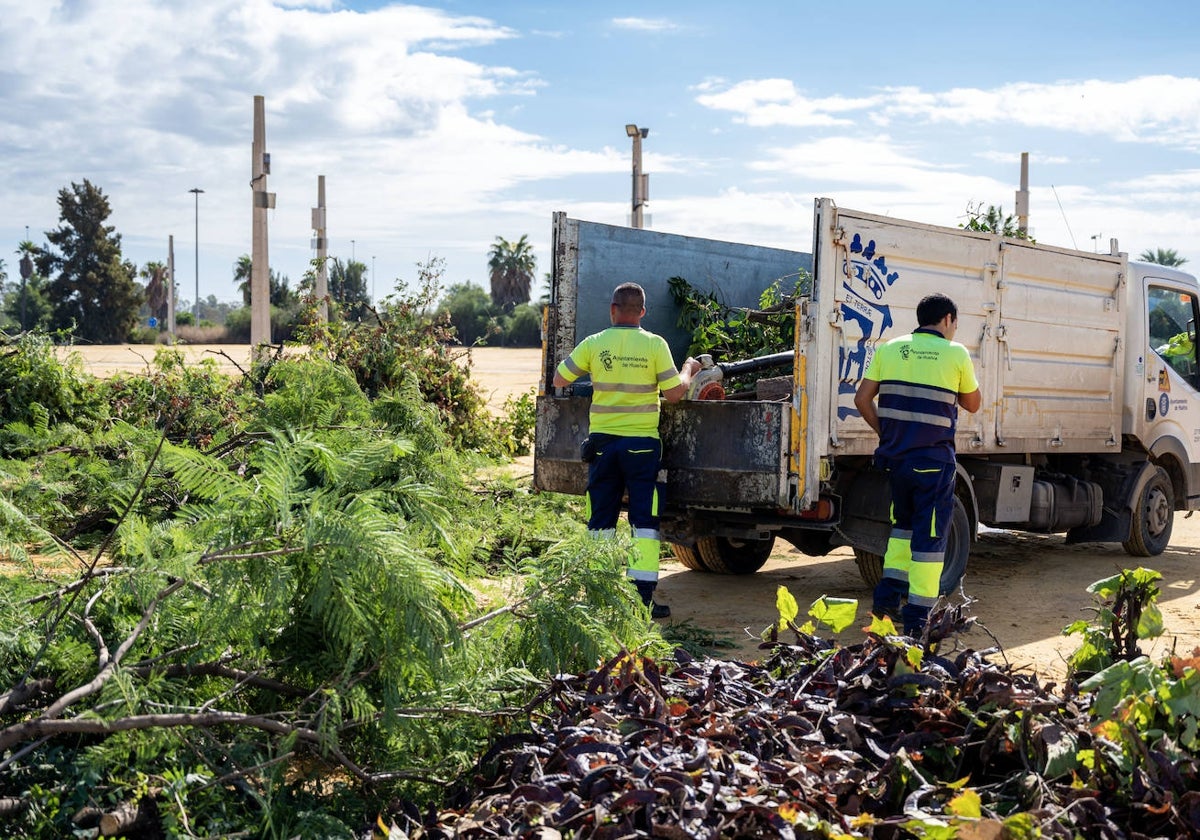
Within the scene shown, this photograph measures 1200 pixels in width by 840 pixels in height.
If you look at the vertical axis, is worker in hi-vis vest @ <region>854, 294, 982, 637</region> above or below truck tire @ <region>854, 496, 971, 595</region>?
above

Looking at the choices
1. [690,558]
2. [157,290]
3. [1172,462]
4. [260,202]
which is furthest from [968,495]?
[157,290]

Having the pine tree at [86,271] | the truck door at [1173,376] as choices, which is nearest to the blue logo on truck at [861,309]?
the truck door at [1173,376]

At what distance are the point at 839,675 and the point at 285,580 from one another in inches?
63.0

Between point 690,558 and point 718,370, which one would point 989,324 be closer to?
point 718,370

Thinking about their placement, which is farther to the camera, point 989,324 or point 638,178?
point 638,178

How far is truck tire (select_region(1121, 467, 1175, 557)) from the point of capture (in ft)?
32.7

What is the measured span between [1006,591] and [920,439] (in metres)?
2.81

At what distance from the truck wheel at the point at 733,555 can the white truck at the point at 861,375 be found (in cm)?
2

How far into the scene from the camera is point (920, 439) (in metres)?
6.46

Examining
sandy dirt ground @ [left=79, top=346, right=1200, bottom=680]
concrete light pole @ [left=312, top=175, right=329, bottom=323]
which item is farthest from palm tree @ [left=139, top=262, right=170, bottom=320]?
sandy dirt ground @ [left=79, top=346, right=1200, bottom=680]

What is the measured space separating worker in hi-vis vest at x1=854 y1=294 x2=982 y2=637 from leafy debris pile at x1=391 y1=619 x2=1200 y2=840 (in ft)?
10.5

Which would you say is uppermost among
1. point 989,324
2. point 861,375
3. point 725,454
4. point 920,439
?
point 989,324

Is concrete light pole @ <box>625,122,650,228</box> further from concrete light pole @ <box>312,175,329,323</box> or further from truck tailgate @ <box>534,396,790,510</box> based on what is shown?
truck tailgate @ <box>534,396,790,510</box>

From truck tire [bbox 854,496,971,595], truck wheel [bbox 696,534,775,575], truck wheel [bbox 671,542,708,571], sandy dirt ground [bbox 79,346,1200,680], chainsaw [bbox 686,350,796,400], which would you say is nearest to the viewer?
sandy dirt ground [bbox 79,346,1200,680]
